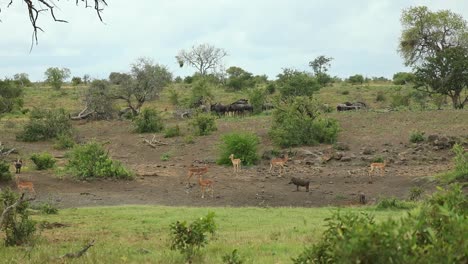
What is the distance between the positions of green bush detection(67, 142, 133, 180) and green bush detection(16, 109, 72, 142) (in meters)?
11.7

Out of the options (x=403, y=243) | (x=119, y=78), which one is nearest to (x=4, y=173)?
(x=403, y=243)

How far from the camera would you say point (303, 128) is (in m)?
28.6

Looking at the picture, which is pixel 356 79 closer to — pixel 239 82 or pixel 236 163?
pixel 239 82

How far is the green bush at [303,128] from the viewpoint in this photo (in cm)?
2845

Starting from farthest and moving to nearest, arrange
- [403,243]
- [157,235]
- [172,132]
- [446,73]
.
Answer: [446,73]
[172,132]
[157,235]
[403,243]

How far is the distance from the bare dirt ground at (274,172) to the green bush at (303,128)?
83 centimetres

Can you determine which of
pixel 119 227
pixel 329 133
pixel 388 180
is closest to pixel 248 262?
pixel 119 227

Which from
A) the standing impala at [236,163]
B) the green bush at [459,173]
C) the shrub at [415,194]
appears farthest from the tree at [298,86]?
A: the shrub at [415,194]

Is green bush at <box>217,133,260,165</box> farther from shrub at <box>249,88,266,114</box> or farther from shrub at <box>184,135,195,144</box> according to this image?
shrub at <box>249,88,266,114</box>

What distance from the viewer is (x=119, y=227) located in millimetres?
12445

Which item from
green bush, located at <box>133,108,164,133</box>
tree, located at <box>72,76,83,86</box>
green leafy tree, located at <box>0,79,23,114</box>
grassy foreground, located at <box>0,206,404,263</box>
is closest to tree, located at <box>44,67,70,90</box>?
tree, located at <box>72,76,83,86</box>

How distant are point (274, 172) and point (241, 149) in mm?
2535

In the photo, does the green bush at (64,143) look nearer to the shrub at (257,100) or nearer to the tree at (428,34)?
the shrub at (257,100)

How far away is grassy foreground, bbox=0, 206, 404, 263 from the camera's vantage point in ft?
25.7
